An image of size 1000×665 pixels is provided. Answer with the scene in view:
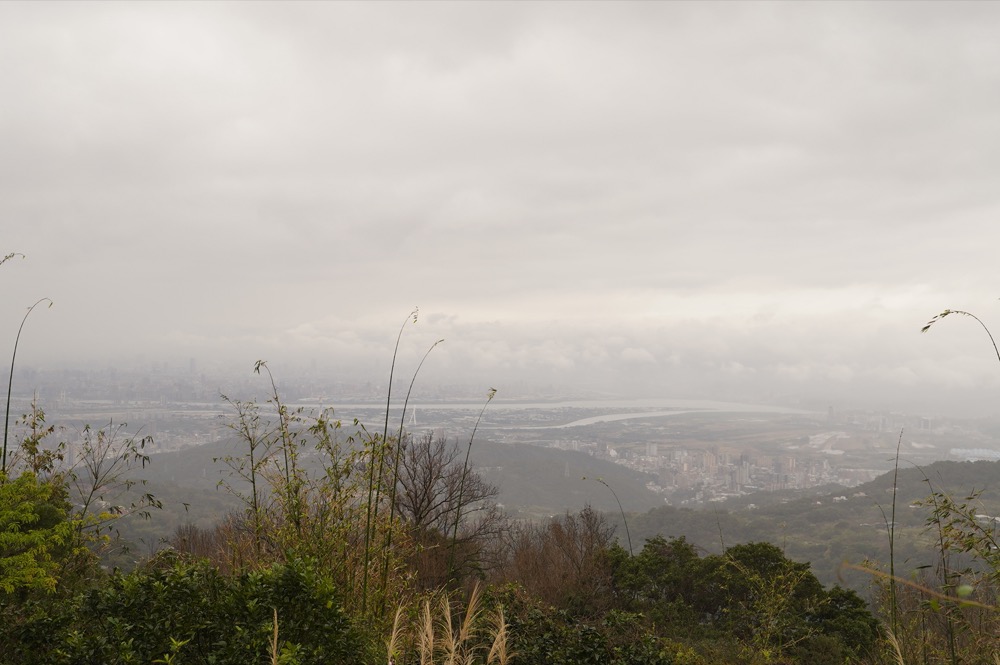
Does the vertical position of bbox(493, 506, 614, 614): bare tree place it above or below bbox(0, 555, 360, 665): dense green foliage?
below

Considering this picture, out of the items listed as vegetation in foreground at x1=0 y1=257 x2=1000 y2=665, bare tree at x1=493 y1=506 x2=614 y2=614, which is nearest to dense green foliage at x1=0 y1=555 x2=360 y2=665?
vegetation in foreground at x1=0 y1=257 x2=1000 y2=665

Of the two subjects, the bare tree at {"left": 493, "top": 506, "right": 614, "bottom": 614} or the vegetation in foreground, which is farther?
the bare tree at {"left": 493, "top": 506, "right": 614, "bottom": 614}

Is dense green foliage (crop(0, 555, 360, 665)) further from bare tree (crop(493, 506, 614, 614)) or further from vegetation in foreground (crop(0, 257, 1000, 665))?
bare tree (crop(493, 506, 614, 614))

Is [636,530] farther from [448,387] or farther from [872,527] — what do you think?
[448,387]

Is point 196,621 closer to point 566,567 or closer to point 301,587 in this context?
point 301,587

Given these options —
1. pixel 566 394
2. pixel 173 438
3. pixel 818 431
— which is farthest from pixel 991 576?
pixel 818 431

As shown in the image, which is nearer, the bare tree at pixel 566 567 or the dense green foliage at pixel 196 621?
the dense green foliage at pixel 196 621

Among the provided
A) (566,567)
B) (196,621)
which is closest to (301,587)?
(196,621)

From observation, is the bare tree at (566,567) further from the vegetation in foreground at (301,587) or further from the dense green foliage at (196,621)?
the dense green foliage at (196,621)

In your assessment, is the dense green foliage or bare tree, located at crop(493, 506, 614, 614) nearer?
the dense green foliage

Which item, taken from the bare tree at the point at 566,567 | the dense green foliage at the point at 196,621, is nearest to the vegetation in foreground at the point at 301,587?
the dense green foliage at the point at 196,621

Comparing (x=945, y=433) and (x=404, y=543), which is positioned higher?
(x=404, y=543)
